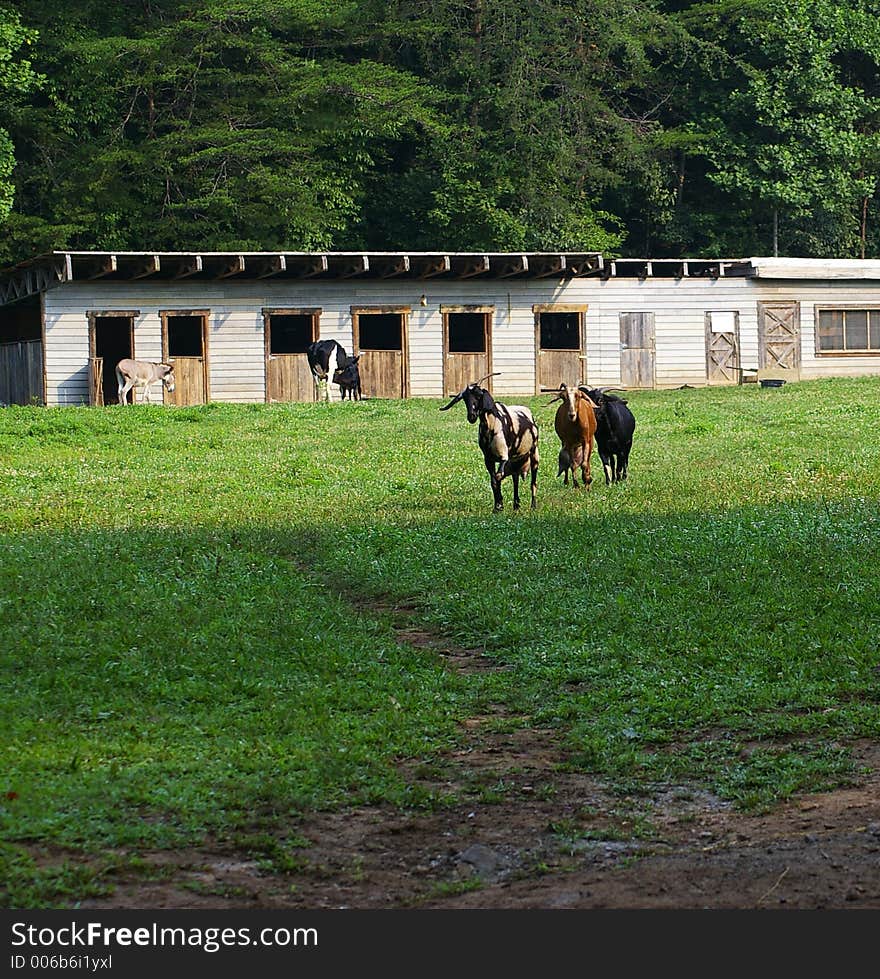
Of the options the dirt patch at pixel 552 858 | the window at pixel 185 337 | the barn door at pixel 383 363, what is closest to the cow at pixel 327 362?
the barn door at pixel 383 363

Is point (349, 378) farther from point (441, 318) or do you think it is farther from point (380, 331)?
point (380, 331)

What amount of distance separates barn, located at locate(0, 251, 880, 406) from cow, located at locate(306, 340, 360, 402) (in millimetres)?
970

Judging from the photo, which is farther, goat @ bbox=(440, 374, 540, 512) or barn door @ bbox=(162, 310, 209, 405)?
barn door @ bbox=(162, 310, 209, 405)

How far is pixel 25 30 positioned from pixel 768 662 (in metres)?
33.7

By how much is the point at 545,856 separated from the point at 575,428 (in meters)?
10.8

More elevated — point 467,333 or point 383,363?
point 467,333

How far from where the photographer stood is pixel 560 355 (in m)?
35.7

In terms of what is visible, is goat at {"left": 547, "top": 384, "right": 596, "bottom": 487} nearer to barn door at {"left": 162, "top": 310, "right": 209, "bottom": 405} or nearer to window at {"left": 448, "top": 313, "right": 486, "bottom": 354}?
barn door at {"left": 162, "top": 310, "right": 209, "bottom": 405}

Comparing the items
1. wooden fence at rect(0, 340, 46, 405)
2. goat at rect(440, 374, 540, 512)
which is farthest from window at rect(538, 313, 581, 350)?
goat at rect(440, 374, 540, 512)

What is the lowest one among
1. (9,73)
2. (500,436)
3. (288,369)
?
(500,436)

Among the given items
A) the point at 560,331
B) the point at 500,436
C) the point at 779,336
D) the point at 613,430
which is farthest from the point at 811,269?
the point at 500,436

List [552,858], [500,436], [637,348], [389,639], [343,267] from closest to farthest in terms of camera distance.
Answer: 1. [552,858]
2. [389,639]
3. [500,436]
4. [343,267]
5. [637,348]

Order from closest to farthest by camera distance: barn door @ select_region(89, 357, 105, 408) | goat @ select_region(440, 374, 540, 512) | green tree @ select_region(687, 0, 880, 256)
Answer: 1. goat @ select_region(440, 374, 540, 512)
2. barn door @ select_region(89, 357, 105, 408)
3. green tree @ select_region(687, 0, 880, 256)

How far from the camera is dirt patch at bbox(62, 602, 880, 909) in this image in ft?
16.6
